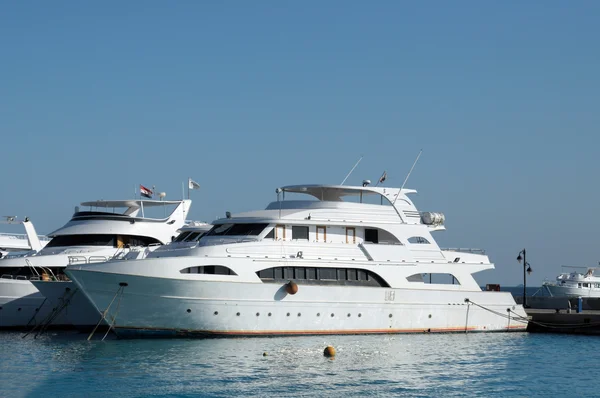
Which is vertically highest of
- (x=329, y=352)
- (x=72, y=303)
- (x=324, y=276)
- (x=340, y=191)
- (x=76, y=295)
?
(x=340, y=191)

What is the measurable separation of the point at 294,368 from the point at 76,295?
13.7 m

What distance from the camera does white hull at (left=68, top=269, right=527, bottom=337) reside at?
90.3ft

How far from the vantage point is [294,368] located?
23.1 meters

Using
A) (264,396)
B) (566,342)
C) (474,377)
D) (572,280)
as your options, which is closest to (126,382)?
(264,396)

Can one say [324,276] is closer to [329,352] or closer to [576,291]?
[329,352]

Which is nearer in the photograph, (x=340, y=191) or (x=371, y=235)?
(x=371, y=235)

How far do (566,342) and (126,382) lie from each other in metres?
18.8

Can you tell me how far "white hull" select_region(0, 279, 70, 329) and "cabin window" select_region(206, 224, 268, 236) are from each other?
319 inches

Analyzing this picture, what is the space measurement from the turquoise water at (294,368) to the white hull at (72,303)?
9.02 ft

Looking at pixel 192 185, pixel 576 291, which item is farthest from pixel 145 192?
pixel 576 291

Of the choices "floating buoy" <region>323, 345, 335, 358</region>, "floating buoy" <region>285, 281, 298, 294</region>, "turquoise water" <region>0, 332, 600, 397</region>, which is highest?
"floating buoy" <region>285, 281, 298, 294</region>

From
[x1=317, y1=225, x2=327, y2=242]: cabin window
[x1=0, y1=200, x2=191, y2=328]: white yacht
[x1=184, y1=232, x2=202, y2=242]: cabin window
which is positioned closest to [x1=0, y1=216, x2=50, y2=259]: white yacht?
[x1=0, y1=200, x2=191, y2=328]: white yacht

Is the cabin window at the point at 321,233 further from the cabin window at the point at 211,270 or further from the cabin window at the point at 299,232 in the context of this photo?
the cabin window at the point at 211,270

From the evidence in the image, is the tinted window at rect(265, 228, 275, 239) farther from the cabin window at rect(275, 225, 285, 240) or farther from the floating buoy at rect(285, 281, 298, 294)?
the floating buoy at rect(285, 281, 298, 294)
